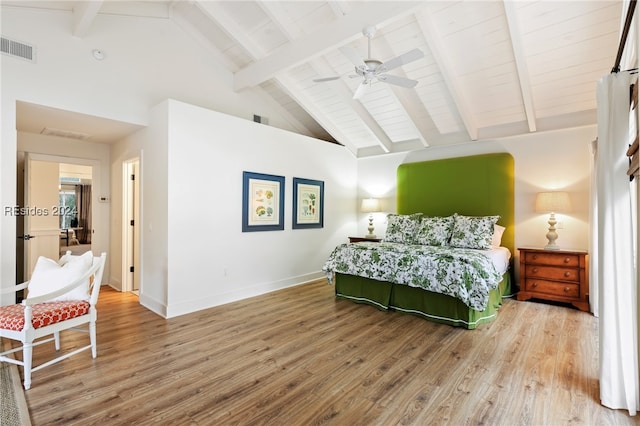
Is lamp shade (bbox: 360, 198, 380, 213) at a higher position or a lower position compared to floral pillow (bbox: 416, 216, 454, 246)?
higher

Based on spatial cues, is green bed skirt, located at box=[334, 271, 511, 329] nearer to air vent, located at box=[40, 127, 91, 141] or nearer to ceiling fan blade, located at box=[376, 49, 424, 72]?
ceiling fan blade, located at box=[376, 49, 424, 72]

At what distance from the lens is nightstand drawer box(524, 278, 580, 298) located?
13.2 feet

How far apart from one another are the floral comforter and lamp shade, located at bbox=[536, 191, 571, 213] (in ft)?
4.46

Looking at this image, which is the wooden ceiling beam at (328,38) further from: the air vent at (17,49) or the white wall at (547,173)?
the white wall at (547,173)

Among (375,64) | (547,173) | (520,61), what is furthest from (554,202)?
(375,64)

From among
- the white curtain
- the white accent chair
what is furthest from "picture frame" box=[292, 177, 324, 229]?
the white curtain

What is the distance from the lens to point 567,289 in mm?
4062

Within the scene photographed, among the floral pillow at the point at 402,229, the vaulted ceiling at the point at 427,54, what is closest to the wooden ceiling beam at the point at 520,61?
the vaulted ceiling at the point at 427,54

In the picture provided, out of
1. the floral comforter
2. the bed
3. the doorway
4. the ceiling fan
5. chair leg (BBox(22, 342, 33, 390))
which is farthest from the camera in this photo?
the doorway

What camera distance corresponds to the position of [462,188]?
5.36 metres

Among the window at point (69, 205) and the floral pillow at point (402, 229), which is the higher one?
the window at point (69, 205)

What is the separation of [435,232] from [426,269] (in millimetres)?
1406

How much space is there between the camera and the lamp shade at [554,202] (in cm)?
418

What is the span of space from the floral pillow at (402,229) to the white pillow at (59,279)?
13.3 ft
